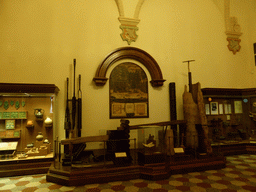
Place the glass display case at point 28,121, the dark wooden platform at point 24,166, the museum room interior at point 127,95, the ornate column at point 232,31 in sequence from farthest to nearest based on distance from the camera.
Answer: the ornate column at point 232,31, the glass display case at point 28,121, the dark wooden platform at point 24,166, the museum room interior at point 127,95

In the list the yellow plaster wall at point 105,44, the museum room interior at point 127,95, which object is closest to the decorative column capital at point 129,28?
the museum room interior at point 127,95

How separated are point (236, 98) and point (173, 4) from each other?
450 centimetres

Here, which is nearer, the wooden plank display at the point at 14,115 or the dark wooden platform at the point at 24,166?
the dark wooden platform at the point at 24,166

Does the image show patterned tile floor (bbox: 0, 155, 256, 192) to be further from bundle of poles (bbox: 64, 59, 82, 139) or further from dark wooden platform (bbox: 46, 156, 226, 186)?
bundle of poles (bbox: 64, 59, 82, 139)

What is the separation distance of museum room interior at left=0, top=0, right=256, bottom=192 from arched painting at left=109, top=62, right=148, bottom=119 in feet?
0.12

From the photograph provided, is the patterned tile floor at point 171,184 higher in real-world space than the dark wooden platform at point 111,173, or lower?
lower

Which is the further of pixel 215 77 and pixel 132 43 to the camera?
pixel 215 77

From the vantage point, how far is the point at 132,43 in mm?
7023

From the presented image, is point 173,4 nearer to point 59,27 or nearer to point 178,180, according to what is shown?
point 59,27

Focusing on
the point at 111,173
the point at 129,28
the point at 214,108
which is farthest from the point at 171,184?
the point at 129,28

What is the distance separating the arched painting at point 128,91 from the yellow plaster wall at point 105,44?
0.71 ft

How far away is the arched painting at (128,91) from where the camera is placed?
6.64 metres

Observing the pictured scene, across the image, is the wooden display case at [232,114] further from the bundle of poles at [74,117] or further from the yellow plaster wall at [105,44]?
the bundle of poles at [74,117]

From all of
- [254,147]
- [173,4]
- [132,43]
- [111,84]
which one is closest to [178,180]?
[111,84]
